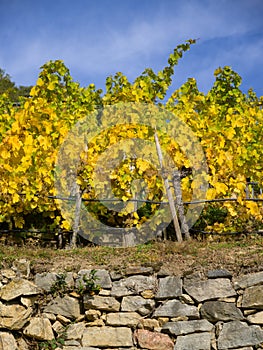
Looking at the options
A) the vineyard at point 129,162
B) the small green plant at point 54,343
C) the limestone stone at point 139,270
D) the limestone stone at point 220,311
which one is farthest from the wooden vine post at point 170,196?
the small green plant at point 54,343

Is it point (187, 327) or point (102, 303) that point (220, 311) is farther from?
point (102, 303)

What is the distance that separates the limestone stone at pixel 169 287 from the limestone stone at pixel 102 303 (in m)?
0.37

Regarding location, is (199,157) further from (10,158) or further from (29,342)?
(29,342)

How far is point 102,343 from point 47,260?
3.01 ft

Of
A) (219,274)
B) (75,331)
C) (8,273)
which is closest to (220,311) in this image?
(219,274)

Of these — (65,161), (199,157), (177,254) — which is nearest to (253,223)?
(199,157)

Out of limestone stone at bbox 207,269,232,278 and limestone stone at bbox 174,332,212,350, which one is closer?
limestone stone at bbox 174,332,212,350

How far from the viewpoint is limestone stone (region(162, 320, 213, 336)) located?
3.34 metres

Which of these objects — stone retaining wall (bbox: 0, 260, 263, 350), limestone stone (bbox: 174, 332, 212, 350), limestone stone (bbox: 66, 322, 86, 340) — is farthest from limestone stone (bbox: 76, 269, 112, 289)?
limestone stone (bbox: 174, 332, 212, 350)

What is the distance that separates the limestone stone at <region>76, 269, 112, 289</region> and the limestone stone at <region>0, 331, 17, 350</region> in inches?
26.9

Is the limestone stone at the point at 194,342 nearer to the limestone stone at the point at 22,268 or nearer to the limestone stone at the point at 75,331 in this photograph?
the limestone stone at the point at 75,331

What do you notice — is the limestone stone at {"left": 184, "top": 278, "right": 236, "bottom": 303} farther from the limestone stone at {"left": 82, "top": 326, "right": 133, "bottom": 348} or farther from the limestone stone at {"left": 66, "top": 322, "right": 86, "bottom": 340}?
the limestone stone at {"left": 66, "top": 322, "right": 86, "bottom": 340}

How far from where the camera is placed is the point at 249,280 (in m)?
3.40

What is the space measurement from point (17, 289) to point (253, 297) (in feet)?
6.41
